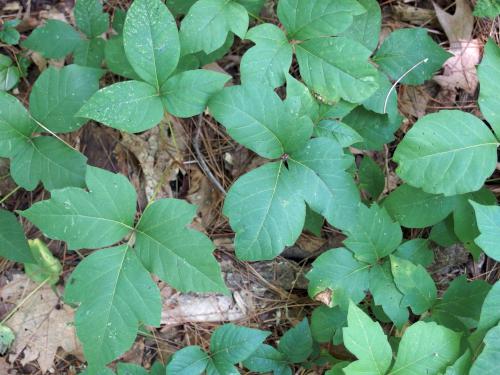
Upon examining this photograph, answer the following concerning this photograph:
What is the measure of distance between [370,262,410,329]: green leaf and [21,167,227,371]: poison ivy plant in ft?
2.10

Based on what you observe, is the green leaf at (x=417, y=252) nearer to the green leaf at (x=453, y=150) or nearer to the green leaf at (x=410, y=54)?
the green leaf at (x=453, y=150)

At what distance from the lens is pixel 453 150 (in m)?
1.68

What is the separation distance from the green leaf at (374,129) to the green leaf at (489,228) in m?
0.53

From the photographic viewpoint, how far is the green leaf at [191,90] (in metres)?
1.72

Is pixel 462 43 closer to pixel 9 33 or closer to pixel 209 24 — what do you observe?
pixel 209 24

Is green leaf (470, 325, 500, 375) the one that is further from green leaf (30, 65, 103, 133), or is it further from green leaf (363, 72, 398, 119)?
green leaf (30, 65, 103, 133)

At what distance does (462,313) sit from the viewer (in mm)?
1841

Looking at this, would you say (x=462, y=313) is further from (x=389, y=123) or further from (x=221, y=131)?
(x=221, y=131)

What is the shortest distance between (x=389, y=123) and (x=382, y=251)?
0.55m

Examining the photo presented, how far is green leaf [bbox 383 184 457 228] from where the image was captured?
1.91 m

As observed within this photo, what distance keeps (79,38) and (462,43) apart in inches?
70.9

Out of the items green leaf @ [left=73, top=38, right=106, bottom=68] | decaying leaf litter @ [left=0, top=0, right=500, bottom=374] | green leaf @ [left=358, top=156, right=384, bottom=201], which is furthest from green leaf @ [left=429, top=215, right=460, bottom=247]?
green leaf @ [left=73, top=38, right=106, bottom=68]

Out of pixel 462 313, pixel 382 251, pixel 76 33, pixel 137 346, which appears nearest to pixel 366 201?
pixel 382 251

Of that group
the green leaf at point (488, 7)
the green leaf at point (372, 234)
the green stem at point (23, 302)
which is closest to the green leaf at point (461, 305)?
the green leaf at point (372, 234)
